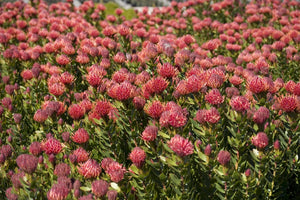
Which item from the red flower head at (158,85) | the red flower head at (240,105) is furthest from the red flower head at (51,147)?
the red flower head at (240,105)

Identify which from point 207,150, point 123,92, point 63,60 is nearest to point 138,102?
point 123,92

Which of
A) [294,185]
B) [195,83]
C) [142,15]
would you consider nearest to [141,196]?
[195,83]

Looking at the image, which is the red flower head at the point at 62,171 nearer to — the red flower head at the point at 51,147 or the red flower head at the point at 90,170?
the red flower head at the point at 90,170

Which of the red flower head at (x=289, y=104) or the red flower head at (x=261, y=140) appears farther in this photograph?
the red flower head at (x=289, y=104)

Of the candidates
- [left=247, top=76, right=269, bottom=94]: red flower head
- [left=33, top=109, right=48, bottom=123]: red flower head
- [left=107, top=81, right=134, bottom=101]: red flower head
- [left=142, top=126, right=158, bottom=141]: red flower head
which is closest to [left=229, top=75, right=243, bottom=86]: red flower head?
[left=247, top=76, right=269, bottom=94]: red flower head

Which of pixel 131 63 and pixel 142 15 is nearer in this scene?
pixel 131 63

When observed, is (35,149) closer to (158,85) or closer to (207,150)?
(158,85)

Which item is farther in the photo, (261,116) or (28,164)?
(261,116)

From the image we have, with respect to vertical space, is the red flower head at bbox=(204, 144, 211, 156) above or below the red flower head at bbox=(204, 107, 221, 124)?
below

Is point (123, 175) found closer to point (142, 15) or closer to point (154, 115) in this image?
point (154, 115)

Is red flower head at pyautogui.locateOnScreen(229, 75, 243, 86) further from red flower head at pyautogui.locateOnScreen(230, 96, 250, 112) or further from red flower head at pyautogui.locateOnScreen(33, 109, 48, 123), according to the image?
red flower head at pyautogui.locateOnScreen(33, 109, 48, 123)

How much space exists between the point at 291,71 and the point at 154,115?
8.63 feet

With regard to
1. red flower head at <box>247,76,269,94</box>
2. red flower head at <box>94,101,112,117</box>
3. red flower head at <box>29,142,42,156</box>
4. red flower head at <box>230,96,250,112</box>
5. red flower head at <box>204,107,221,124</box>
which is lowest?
red flower head at <box>29,142,42,156</box>

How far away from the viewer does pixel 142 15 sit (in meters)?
7.66
